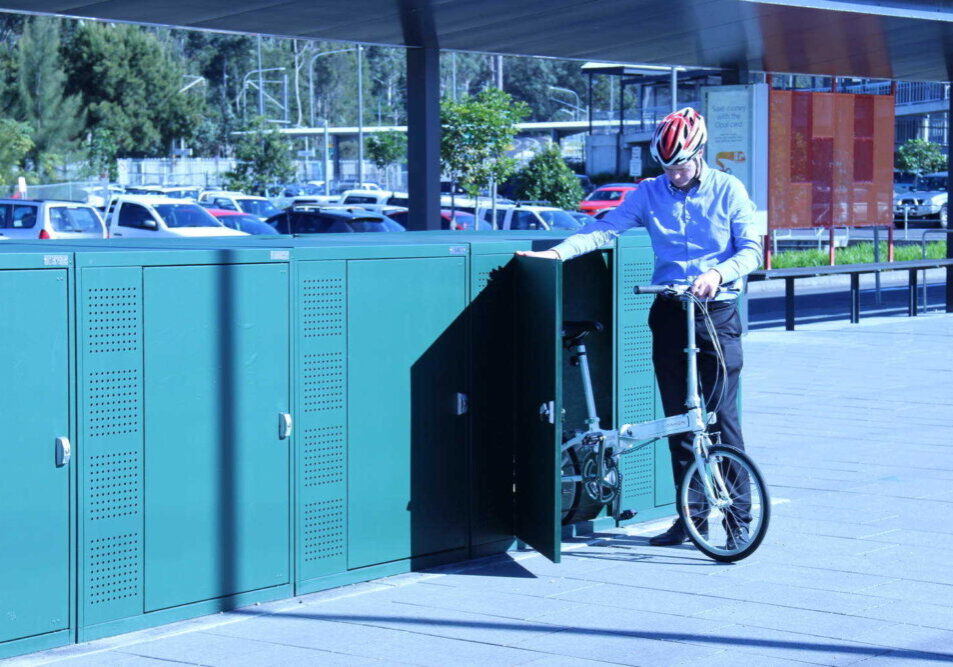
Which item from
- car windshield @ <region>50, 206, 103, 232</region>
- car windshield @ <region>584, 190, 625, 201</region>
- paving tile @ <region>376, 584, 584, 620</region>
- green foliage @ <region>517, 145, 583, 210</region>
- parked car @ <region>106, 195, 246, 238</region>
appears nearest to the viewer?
paving tile @ <region>376, 584, 584, 620</region>

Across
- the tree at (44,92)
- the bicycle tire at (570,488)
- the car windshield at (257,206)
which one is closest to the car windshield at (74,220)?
the car windshield at (257,206)

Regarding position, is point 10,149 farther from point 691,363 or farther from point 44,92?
point 691,363

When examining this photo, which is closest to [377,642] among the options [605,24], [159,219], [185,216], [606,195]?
[605,24]

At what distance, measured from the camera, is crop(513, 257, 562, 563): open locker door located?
250 inches

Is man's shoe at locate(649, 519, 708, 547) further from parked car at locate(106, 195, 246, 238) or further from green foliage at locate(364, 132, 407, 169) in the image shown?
green foliage at locate(364, 132, 407, 169)

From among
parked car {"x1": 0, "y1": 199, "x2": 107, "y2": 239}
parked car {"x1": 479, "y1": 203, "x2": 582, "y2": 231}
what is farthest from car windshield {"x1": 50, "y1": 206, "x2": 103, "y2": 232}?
parked car {"x1": 479, "y1": 203, "x2": 582, "y2": 231}

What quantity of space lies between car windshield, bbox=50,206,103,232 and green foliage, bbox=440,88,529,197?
375 inches

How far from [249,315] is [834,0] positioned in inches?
328

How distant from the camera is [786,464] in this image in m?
9.20

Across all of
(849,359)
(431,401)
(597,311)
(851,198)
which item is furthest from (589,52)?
(431,401)

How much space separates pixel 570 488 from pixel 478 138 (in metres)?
27.1

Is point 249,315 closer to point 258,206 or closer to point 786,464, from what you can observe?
point 786,464

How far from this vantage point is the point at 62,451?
529 cm

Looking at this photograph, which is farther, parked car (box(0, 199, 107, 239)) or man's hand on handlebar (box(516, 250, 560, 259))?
parked car (box(0, 199, 107, 239))
